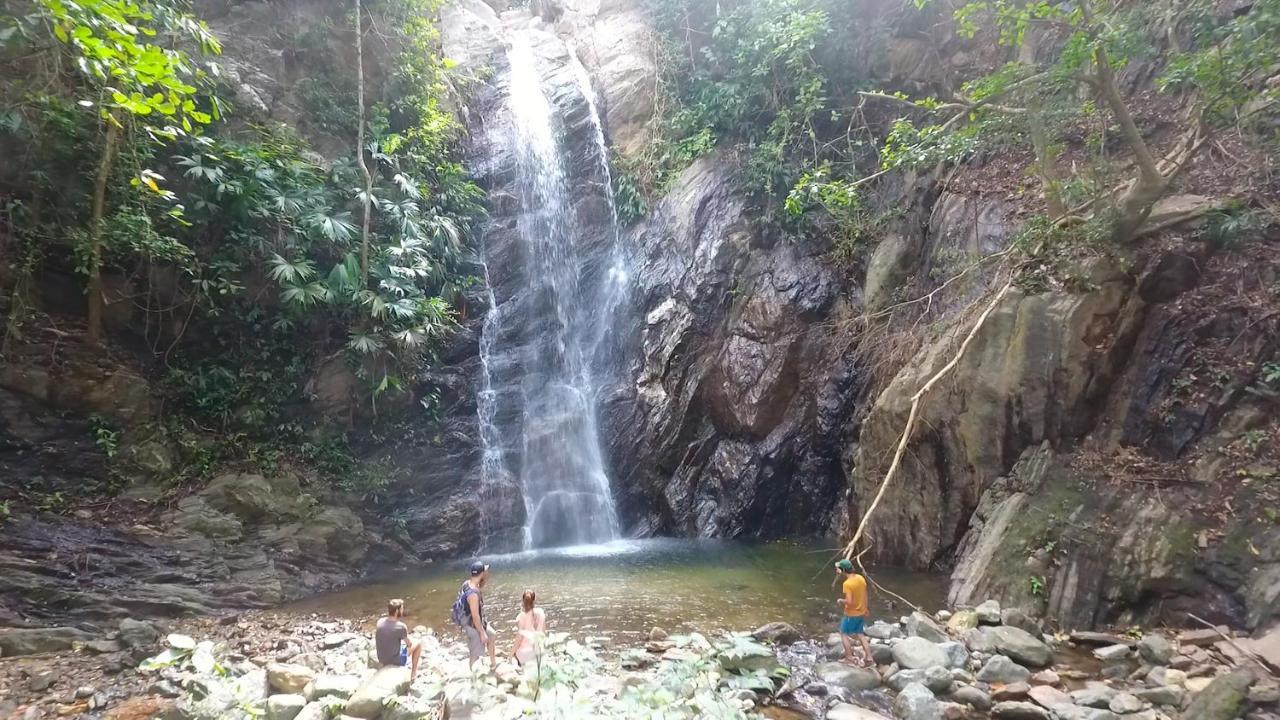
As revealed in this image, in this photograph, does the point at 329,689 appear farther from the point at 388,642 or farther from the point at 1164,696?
the point at 1164,696

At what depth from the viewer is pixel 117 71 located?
5945 millimetres

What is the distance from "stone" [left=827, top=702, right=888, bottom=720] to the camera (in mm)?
4965

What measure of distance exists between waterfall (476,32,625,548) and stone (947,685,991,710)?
8617 mm

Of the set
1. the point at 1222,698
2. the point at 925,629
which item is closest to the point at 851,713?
the point at 925,629

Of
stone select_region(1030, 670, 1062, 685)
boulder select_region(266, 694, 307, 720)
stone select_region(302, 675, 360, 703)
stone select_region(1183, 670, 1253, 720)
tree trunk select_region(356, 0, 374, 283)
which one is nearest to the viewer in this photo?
stone select_region(1183, 670, 1253, 720)

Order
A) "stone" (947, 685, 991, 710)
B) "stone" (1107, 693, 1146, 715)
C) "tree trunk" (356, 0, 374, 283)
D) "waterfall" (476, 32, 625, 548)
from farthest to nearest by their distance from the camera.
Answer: "waterfall" (476, 32, 625, 548) → "tree trunk" (356, 0, 374, 283) → "stone" (947, 685, 991, 710) → "stone" (1107, 693, 1146, 715)

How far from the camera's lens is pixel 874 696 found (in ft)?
18.4

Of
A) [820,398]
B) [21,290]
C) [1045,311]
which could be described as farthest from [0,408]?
[1045,311]

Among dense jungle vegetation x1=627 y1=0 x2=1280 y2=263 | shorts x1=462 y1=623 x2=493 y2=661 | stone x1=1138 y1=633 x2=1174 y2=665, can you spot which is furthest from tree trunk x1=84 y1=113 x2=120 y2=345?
stone x1=1138 y1=633 x2=1174 y2=665

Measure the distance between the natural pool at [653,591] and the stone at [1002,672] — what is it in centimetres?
188

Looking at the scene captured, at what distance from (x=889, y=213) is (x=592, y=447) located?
311 inches

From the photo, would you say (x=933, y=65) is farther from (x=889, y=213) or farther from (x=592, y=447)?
(x=592, y=447)

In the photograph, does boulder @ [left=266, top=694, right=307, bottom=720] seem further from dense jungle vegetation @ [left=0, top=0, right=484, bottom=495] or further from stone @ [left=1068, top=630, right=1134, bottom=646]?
stone @ [left=1068, top=630, right=1134, bottom=646]

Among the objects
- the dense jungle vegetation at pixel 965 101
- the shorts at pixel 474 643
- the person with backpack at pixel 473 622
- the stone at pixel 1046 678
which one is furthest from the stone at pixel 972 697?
the dense jungle vegetation at pixel 965 101
